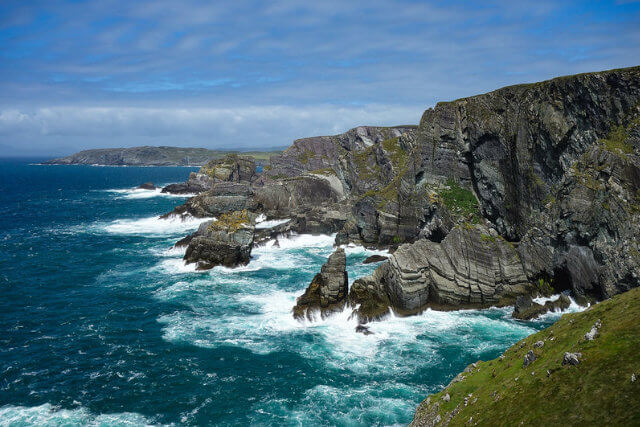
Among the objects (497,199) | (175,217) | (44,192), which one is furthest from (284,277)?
(44,192)

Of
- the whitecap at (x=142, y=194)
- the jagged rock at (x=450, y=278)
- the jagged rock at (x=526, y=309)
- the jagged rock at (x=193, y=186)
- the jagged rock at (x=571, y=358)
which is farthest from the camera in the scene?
the jagged rock at (x=193, y=186)

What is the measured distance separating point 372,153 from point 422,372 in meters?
68.6

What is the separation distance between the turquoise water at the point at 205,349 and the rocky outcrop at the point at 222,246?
1955 mm

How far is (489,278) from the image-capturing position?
1703 inches

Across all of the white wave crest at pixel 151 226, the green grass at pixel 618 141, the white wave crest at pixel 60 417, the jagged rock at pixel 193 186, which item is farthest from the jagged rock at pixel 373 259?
the jagged rock at pixel 193 186

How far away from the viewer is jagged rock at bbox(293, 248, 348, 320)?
140ft

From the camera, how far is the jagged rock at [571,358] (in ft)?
52.9

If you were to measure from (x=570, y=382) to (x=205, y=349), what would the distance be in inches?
1152

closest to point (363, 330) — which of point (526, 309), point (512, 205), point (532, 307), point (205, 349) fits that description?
point (205, 349)

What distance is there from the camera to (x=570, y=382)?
15.5 metres

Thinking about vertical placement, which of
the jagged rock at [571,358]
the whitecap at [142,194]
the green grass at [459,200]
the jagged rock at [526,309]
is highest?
the green grass at [459,200]

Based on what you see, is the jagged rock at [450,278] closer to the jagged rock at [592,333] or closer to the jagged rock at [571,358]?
the jagged rock at [592,333]

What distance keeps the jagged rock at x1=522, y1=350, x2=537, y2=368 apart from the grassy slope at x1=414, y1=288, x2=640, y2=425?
31 centimetres

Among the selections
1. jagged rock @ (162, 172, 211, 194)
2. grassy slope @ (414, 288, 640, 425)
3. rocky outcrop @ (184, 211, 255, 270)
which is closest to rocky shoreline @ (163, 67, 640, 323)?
rocky outcrop @ (184, 211, 255, 270)
